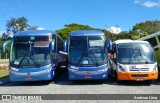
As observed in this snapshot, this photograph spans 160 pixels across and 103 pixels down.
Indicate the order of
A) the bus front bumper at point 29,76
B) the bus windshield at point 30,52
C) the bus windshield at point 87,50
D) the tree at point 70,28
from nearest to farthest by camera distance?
the bus front bumper at point 29,76
the bus windshield at point 30,52
the bus windshield at point 87,50
the tree at point 70,28

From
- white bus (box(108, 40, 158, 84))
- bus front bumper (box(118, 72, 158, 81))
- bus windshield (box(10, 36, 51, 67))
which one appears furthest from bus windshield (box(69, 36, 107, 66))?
bus front bumper (box(118, 72, 158, 81))

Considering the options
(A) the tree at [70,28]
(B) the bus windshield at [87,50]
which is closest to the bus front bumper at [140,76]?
(B) the bus windshield at [87,50]

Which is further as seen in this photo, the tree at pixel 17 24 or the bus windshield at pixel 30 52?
the tree at pixel 17 24

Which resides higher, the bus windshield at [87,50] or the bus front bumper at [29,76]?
the bus windshield at [87,50]

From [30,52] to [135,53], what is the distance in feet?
18.9

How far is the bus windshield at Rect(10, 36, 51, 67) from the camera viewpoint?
61.8 ft

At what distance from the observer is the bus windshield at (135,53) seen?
1873 centimetres

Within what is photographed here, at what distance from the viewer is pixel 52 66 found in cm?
1938

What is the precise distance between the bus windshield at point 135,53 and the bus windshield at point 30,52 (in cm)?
402

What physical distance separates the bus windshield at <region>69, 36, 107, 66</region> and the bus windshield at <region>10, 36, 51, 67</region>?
55.9 inches

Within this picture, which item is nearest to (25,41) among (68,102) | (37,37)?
(37,37)

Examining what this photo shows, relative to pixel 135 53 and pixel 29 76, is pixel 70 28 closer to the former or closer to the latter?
pixel 135 53

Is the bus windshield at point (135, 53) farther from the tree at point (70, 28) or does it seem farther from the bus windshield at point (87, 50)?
the tree at point (70, 28)

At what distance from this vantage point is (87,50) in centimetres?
1933
